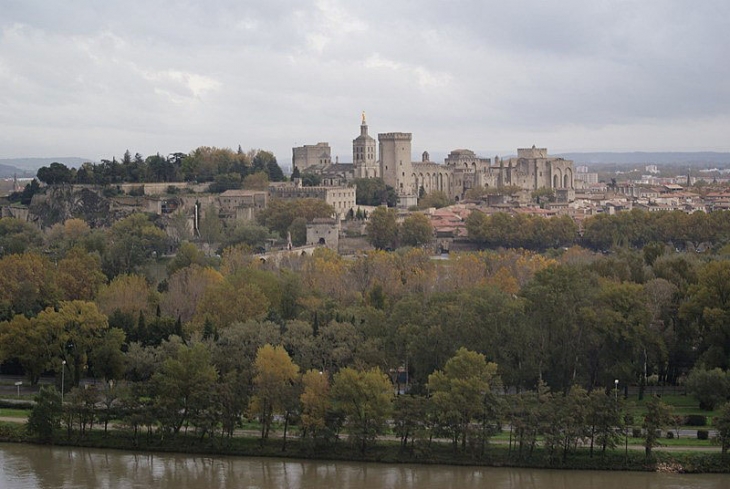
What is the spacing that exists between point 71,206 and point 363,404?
4214 cm

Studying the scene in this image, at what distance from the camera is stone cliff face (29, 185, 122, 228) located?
61.5 m

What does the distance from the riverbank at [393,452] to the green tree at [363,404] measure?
1.05 ft

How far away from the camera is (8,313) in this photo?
106ft

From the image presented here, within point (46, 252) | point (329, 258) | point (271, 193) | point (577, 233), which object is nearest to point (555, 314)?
point (329, 258)

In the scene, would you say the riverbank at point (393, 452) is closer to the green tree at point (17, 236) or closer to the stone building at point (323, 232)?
the green tree at point (17, 236)

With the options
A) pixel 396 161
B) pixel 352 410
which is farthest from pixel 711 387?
pixel 396 161

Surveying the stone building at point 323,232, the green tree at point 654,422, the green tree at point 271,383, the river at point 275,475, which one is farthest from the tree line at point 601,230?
the river at point 275,475

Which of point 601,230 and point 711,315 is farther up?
point 601,230

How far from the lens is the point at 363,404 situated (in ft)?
76.7

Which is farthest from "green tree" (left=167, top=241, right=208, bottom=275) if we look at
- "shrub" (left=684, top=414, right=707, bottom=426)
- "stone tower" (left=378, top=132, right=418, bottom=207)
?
"stone tower" (left=378, top=132, right=418, bottom=207)

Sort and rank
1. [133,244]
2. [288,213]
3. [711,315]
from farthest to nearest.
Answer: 1. [288,213]
2. [133,244]
3. [711,315]

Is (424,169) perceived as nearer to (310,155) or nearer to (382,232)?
(310,155)

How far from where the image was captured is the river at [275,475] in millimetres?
21469

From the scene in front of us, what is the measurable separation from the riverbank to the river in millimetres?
185
